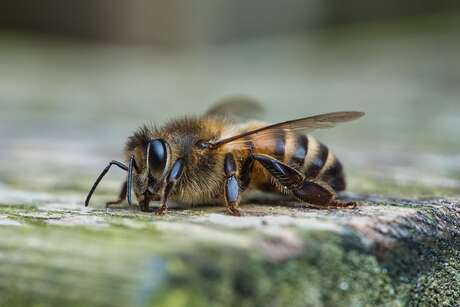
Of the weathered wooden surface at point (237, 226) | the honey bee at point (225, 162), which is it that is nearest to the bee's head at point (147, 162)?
the honey bee at point (225, 162)

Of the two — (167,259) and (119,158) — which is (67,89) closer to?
(119,158)

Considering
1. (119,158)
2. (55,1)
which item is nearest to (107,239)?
(119,158)

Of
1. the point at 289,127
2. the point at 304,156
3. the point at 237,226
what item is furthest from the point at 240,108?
the point at 237,226

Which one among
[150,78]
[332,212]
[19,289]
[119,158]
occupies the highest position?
[150,78]

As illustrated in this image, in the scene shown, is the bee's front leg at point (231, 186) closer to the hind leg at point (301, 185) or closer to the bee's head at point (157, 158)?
the hind leg at point (301, 185)

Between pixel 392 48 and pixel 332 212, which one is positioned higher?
pixel 392 48

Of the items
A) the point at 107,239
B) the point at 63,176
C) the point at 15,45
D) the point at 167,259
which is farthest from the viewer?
the point at 15,45

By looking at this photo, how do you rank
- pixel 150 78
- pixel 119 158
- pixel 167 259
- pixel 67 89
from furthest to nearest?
pixel 150 78 < pixel 67 89 < pixel 119 158 < pixel 167 259

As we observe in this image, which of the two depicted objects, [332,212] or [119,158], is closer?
[332,212]
